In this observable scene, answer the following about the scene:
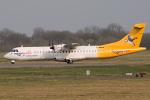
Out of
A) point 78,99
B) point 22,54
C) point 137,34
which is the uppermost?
point 137,34

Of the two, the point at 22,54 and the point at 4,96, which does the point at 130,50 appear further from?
the point at 4,96

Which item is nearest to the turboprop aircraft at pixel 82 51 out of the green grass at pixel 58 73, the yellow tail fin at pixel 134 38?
the yellow tail fin at pixel 134 38

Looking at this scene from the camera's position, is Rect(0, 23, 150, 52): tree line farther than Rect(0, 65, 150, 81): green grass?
Yes

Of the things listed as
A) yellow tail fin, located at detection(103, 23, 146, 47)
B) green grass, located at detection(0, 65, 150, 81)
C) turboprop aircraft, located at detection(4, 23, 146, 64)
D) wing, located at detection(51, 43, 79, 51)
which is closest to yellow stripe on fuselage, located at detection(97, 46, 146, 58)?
turboprop aircraft, located at detection(4, 23, 146, 64)

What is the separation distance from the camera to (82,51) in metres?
48.7

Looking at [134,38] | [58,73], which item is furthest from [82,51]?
[58,73]

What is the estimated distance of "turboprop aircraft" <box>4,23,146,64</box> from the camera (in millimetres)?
47719

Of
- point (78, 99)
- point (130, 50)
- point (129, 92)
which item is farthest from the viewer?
point (130, 50)

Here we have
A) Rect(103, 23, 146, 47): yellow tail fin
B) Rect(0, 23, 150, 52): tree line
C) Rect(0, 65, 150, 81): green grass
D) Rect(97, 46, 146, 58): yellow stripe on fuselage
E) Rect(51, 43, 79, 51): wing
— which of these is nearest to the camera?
Rect(0, 65, 150, 81): green grass

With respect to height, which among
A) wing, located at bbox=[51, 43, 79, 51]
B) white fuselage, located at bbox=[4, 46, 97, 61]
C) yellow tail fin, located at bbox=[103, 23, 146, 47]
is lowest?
white fuselage, located at bbox=[4, 46, 97, 61]

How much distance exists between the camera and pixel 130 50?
47250mm

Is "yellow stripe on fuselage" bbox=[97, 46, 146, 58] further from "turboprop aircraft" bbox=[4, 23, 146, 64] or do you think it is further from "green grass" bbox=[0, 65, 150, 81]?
"green grass" bbox=[0, 65, 150, 81]

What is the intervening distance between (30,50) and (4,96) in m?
32.2

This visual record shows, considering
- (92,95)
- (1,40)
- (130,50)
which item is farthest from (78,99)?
(1,40)
